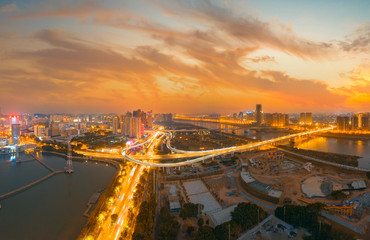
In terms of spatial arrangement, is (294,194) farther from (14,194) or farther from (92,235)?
(14,194)

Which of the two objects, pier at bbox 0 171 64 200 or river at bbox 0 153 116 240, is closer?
river at bbox 0 153 116 240

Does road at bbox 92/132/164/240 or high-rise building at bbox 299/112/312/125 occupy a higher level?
high-rise building at bbox 299/112/312/125

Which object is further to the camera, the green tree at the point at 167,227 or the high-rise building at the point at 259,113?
the high-rise building at the point at 259,113

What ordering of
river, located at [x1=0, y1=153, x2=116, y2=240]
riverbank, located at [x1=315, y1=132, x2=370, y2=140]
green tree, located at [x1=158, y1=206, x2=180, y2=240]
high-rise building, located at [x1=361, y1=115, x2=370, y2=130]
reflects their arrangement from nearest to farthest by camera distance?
green tree, located at [x1=158, y1=206, x2=180, y2=240], river, located at [x1=0, y1=153, x2=116, y2=240], riverbank, located at [x1=315, y1=132, x2=370, y2=140], high-rise building, located at [x1=361, y1=115, x2=370, y2=130]

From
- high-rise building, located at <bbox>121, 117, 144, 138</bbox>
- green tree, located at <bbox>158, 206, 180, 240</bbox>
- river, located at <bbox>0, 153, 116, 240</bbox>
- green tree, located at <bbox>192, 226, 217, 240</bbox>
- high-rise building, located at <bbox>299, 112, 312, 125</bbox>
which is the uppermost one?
high-rise building, located at <bbox>299, 112, 312, 125</bbox>

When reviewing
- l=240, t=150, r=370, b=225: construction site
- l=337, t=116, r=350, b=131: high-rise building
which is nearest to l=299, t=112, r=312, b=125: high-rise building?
l=337, t=116, r=350, b=131: high-rise building

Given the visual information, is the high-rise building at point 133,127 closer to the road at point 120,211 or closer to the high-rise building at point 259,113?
the road at point 120,211

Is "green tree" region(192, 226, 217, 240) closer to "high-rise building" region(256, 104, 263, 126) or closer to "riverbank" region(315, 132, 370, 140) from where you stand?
"riverbank" region(315, 132, 370, 140)

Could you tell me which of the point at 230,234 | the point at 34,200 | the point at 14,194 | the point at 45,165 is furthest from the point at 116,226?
the point at 45,165

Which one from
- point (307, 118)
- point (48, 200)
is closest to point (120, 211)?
point (48, 200)

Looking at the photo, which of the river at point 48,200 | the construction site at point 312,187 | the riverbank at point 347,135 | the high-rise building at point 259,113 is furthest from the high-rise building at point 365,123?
the river at point 48,200
